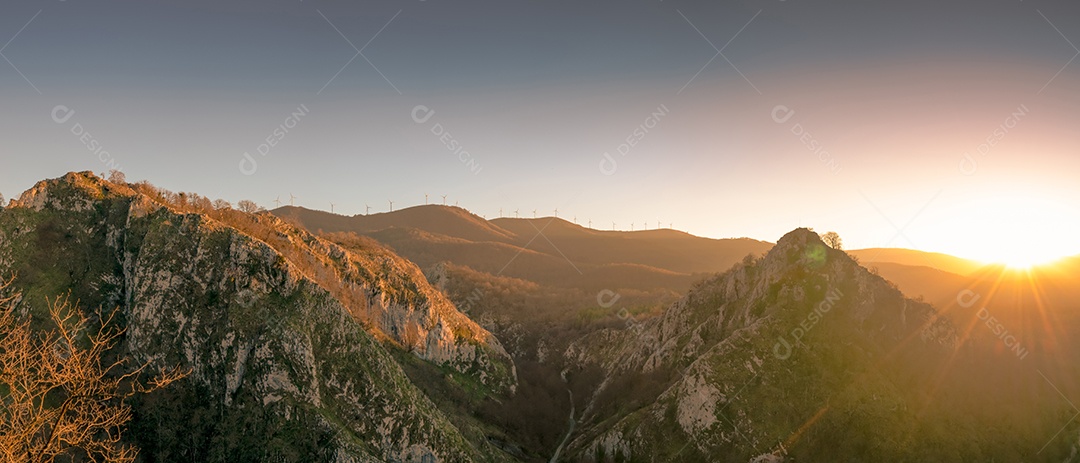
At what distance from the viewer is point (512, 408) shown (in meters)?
116

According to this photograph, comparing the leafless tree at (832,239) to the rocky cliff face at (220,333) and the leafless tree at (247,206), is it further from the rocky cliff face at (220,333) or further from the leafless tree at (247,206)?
the leafless tree at (247,206)

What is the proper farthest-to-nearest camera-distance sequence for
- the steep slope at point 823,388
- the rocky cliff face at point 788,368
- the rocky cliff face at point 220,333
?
the rocky cliff face at point 788,368 < the steep slope at point 823,388 < the rocky cliff face at point 220,333

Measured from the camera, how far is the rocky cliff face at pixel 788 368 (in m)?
76.1

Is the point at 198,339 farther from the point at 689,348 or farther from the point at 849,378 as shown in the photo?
the point at 849,378

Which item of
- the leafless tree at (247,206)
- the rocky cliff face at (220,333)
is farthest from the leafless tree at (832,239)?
the leafless tree at (247,206)

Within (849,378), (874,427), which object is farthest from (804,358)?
(874,427)

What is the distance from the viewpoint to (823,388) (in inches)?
3115

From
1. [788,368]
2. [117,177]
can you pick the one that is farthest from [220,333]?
[788,368]

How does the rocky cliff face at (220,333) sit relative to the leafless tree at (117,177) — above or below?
below

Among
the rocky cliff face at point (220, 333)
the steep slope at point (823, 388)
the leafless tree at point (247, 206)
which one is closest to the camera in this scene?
the rocky cliff face at point (220, 333)

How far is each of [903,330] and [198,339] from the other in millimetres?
106634

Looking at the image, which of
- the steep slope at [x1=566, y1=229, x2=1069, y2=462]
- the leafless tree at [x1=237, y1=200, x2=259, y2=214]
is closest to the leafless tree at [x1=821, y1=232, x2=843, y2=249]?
the steep slope at [x1=566, y1=229, x2=1069, y2=462]

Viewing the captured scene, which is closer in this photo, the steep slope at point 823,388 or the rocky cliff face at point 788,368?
the steep slope at point 823,388

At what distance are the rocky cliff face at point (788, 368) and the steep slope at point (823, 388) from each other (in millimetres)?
181
